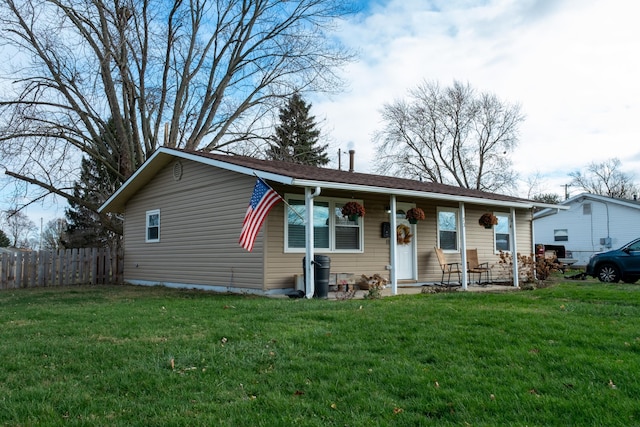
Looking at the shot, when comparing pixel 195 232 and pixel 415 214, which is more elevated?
pixel 415 214

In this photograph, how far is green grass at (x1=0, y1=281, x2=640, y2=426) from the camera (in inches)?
133

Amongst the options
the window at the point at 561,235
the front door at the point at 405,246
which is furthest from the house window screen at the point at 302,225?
the window at the point at 561,235

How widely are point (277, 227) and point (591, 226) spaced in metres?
21.7

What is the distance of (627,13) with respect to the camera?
9.40 m

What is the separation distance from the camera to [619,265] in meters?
14.2

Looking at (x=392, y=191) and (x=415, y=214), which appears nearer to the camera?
(x=392, y=191)

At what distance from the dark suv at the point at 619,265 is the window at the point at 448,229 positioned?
4.35 meters

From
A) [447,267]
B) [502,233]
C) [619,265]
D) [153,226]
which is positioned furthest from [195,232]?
[619,265]

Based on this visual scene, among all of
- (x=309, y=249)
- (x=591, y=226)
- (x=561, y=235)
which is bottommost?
(x=309, y=249)

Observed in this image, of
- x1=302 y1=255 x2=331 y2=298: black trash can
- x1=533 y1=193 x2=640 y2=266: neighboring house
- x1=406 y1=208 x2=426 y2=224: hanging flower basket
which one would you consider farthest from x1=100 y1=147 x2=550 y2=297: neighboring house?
x1=533 y1=193 x2=640 y2=266: neighboring house

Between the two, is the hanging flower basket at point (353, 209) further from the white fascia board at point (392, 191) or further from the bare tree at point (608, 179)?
the bare tree at point (608, 179)

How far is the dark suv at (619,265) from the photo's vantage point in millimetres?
13984

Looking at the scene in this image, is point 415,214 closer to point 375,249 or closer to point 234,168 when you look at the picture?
point 375,249

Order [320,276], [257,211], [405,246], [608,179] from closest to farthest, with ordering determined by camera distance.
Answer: [257,211]
[320,276]
[405,246]
[608,179]
